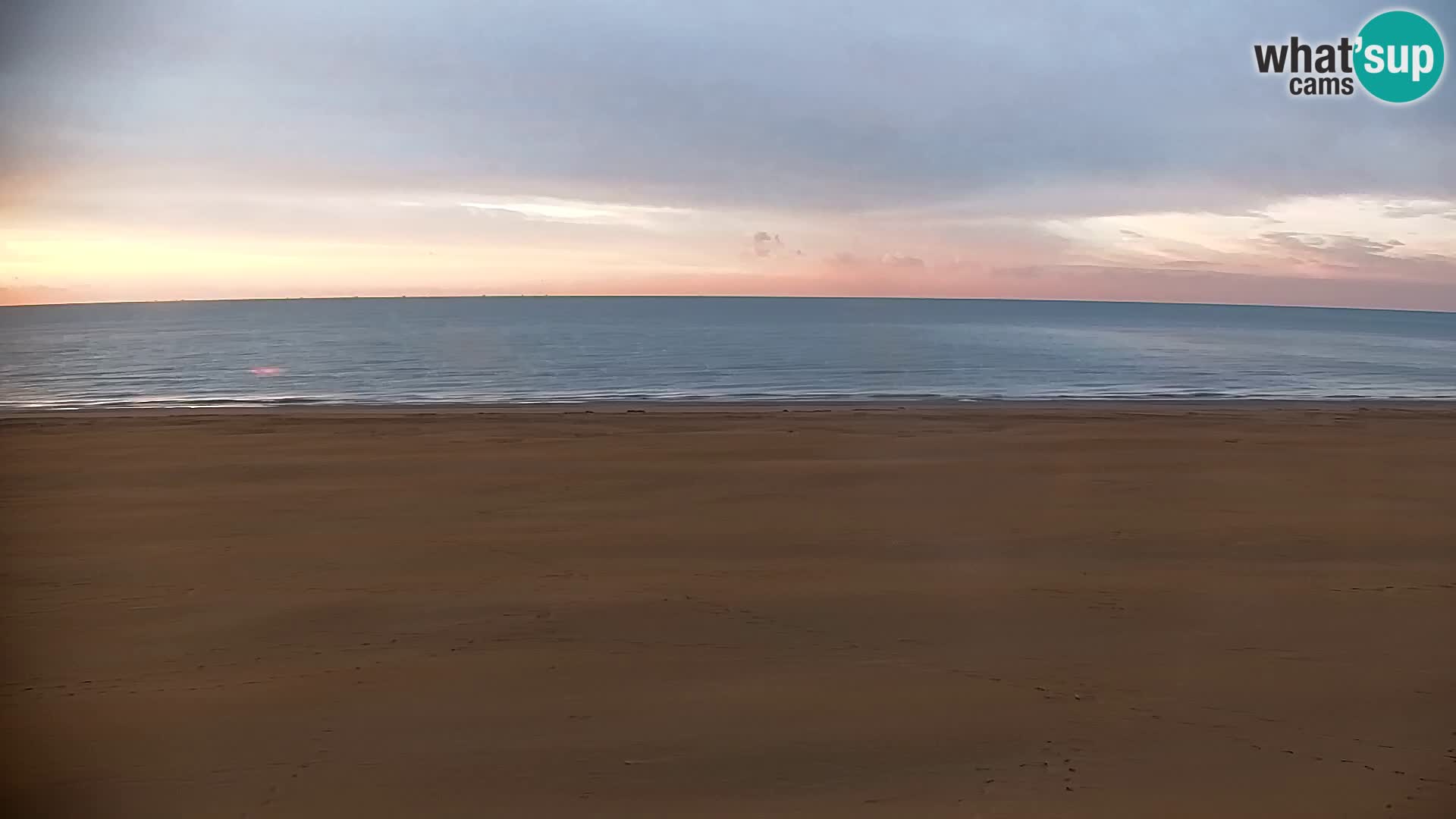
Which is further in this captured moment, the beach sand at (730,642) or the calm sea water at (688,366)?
the calm sea water at (688,366)

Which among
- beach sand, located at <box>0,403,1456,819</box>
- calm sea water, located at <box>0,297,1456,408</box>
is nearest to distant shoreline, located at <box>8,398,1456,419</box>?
calm sea water, located at <box>0,297,1456,408</box>

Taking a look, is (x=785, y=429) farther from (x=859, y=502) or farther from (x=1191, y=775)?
(x=1191, y=775)

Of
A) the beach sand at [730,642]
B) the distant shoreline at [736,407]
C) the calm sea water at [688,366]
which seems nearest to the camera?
the beach sand at [730,642]

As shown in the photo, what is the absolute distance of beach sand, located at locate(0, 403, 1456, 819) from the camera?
3.62 metres

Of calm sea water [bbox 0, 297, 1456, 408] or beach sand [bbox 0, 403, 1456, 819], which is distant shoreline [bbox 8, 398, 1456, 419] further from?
beach sand [bbox 0, 403, 1456, 819]

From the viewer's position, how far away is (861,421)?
15.3 metres

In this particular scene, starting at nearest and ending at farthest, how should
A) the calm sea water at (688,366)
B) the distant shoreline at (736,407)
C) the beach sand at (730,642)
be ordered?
1. the beach sand at (730,642)
2. the distant shoreline at (736,407)
3. the calm sea water at (688,366)

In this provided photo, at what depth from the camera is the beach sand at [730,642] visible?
3.62m

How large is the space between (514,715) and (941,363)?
1341 inches

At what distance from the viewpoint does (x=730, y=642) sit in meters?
5.14

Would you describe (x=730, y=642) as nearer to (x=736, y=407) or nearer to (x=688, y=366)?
Answer: (x=736, y=407)

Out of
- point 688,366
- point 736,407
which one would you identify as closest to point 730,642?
point 736,407

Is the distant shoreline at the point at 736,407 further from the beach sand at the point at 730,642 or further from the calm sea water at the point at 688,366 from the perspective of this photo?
the beach sand at the point at 730,642

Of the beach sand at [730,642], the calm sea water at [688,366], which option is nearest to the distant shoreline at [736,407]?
the calm sea water at [688,366]
